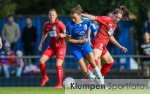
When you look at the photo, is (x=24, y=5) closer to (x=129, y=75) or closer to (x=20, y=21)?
(x=20, y=21)

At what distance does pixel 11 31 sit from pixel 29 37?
0.78 m

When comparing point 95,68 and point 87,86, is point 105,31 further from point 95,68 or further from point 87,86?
point 87,86

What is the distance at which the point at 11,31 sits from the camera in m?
28.2

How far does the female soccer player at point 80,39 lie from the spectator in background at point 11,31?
789 centimetres

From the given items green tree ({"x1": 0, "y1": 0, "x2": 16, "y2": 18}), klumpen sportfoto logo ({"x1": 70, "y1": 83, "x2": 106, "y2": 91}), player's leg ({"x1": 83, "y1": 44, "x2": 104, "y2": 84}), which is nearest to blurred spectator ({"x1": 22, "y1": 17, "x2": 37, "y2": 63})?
green tree ({"x1": 0, "y1": 0, "x2": 16, "y2": 18})

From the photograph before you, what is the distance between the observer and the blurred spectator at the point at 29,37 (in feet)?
91.1

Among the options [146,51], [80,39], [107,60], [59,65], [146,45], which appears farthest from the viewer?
[146,51]

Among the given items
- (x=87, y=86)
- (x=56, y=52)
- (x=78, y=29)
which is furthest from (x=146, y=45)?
(x=87, y=86)

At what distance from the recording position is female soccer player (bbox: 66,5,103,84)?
66.1 ft

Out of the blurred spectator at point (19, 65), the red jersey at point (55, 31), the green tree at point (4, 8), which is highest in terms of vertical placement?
the green tree at point (4, 8)

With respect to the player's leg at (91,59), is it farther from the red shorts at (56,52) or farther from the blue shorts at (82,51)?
the red shorts at (56,52)

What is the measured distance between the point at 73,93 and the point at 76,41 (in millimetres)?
2409

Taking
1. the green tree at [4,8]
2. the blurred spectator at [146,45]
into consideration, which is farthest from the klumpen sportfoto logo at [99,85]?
the green tree at [4,8]

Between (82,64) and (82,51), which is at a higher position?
(82,51)
